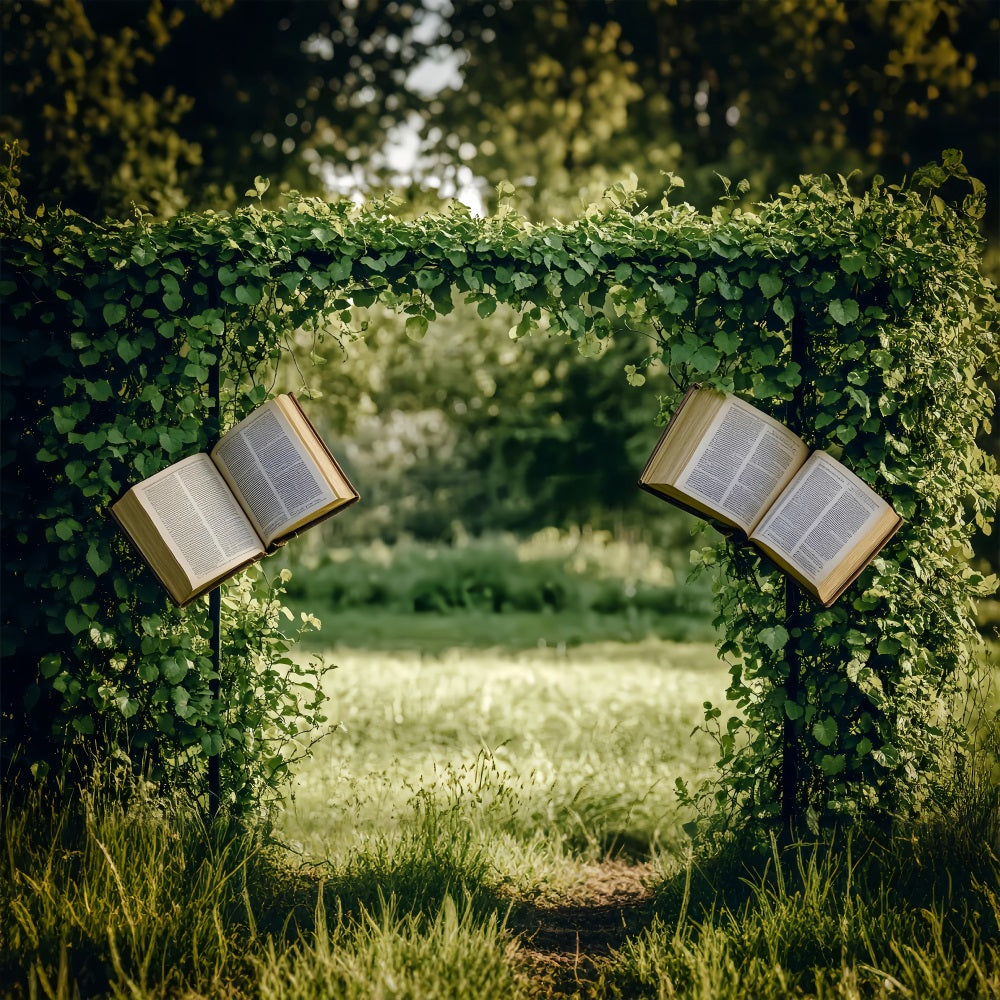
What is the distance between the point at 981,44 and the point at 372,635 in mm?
11395

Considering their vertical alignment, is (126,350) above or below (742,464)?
above

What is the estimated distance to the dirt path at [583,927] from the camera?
3.52 meters

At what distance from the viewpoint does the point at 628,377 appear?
394 cm

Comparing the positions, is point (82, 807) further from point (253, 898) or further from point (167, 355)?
point (167, 355)

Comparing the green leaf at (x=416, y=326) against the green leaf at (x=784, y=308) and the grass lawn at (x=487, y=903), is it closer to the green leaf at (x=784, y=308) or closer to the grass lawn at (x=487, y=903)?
the green leaf at (x=784, y=308)

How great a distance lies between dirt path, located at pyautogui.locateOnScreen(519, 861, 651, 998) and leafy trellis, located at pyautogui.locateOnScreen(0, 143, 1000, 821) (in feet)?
2.26

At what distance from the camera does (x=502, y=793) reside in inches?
161

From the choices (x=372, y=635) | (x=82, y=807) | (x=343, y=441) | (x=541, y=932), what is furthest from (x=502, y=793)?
(x=343, y=441)

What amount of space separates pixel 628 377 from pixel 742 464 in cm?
60

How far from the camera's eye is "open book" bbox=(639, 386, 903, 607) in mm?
3754

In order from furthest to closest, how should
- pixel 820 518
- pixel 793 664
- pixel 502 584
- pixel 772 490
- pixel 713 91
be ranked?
pixel 713 91 → pixel 502 584 → pixel 793 664 → pixel 772 490 → pixel 820 518

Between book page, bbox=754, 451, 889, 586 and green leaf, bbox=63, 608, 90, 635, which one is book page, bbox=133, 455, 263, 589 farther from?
book page, bbox=754, 451, 889, 586

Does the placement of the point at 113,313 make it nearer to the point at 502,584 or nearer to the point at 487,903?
the point at 487,903

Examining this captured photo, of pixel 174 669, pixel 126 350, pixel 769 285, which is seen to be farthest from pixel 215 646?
pixel 769 285
